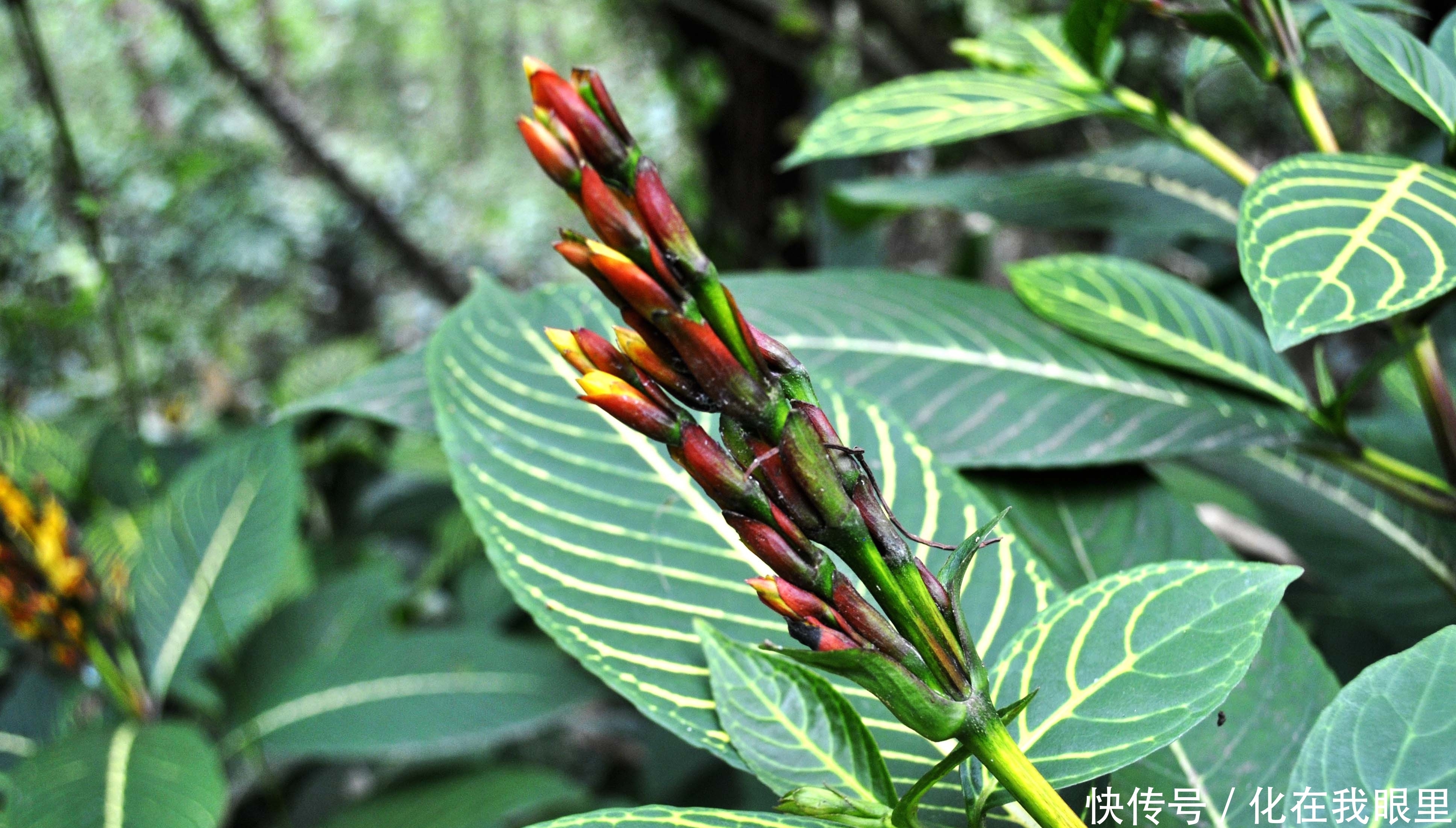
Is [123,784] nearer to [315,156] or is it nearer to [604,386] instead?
[604,386]

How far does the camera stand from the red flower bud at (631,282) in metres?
0.28

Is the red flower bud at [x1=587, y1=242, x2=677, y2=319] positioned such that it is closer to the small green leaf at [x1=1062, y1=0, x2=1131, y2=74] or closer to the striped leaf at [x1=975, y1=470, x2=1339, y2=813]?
the striped leaf at [x1=975, y1=470, x2=1339, y2=813]

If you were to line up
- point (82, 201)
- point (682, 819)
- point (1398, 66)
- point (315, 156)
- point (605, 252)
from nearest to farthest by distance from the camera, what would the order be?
point (605, 252) < point (682, 819) < point (1398, 66) < point (82, 201) < point (315, 156)

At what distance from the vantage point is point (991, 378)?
75 centimetres

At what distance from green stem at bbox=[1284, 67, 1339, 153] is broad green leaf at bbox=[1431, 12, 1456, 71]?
0.07m

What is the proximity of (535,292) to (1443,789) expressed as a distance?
646 mm

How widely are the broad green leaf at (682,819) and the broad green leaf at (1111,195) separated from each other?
697 mm

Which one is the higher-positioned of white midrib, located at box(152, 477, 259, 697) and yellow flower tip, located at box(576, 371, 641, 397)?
yellow flower tip, located at box(576, 371, 641, 397)

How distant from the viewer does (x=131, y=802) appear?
919 mm

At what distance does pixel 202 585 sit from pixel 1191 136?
130 cm

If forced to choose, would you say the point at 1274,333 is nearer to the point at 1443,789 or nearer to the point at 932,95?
the point at 1443,789

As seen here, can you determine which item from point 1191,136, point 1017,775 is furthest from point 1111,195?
point 1017,775

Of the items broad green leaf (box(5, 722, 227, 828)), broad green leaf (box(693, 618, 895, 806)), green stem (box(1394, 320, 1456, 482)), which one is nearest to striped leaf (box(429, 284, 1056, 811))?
broad green leaf (box(693, 618, 895, 806))

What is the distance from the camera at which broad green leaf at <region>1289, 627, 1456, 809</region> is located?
37 centimetres
